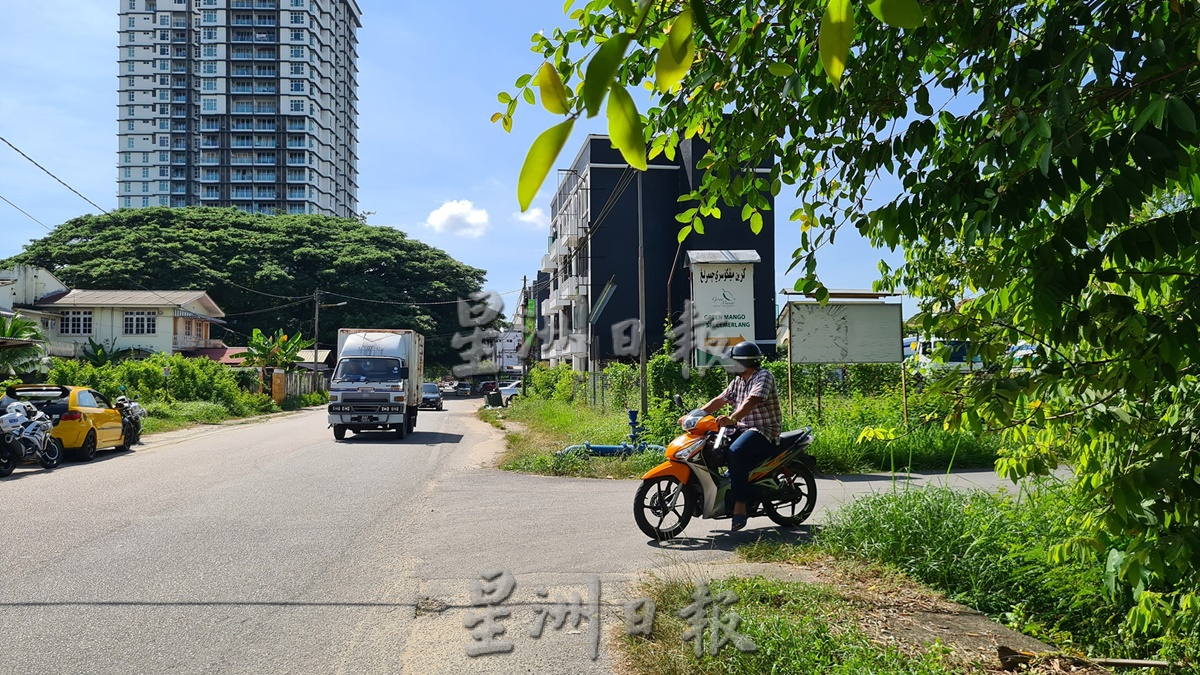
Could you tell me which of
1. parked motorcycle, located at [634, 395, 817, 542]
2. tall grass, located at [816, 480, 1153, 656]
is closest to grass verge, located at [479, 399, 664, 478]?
parked motorcycle, located at [634, 395, 817, 542]

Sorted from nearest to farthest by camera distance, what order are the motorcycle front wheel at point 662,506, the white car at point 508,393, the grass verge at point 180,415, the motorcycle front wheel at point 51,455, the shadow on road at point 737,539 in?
the shadow on road at point 737,539, the motorcycle front wheel at point 662,506, the motorcycle front wheel at point 51,455, the grass verge at point 180,415, the white car at point 508,393

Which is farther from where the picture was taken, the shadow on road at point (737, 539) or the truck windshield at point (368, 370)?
the truck windshield at point (368, 370)

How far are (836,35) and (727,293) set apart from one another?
3081 cm

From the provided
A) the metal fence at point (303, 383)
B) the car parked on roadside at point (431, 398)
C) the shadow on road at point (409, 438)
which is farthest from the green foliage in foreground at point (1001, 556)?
the metal fence at point (303, 383)

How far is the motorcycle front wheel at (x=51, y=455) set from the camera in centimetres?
1455

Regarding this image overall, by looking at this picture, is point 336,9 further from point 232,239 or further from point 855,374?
point 855,374

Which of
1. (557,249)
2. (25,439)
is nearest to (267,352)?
(557,249)

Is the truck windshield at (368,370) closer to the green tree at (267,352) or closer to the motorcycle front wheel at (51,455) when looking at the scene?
the motorcycle front wheel at (51,455)

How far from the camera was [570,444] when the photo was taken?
57.6ft

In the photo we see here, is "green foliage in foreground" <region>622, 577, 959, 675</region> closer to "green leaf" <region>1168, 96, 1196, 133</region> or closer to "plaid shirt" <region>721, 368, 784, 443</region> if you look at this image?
"green leaf" <region>1168, 96, 1196, 133</region>

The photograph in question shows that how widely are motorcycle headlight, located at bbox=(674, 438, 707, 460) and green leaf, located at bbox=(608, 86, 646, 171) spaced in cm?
695

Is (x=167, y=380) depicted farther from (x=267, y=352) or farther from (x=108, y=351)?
(x=108, y=351)

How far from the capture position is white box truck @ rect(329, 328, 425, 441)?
22234 mm

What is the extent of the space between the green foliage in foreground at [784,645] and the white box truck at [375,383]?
18088 millimetres
